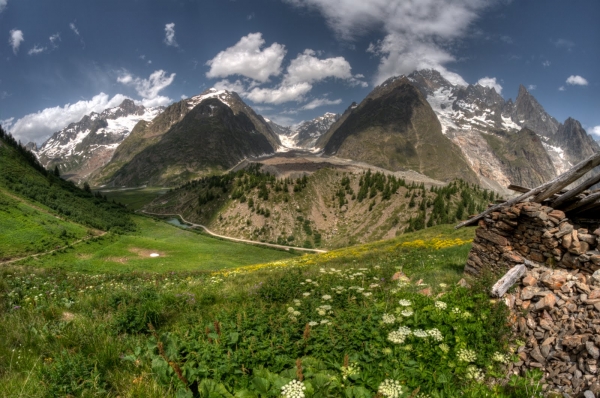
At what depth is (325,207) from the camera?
388 feet

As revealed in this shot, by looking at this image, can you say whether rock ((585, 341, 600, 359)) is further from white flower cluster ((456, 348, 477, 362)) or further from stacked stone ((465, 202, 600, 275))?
stacked stone ((465, 202, 600, 275))

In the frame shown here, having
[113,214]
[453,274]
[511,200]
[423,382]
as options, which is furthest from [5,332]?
[113,214]

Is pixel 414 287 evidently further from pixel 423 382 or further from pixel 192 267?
pixel 192 267

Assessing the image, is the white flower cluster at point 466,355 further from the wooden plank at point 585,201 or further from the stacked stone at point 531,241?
the wooden plank at point 585,201

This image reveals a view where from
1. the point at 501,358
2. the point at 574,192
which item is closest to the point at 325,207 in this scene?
the point at 574,192

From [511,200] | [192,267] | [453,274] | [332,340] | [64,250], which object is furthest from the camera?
[192,267]

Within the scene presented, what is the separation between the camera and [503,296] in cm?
837

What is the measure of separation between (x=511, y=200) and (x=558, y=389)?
8.61 meters

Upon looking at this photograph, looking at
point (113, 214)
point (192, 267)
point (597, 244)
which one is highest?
point (597, 244)

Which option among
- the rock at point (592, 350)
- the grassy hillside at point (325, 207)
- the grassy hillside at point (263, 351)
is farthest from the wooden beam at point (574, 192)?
the grassy hillside at point (325, 207)

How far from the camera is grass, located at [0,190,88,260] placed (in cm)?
4288

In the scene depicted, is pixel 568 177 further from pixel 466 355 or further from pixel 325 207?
pixel 325 207

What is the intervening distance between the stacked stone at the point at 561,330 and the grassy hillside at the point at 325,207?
269 ft

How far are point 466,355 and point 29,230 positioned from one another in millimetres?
63664
